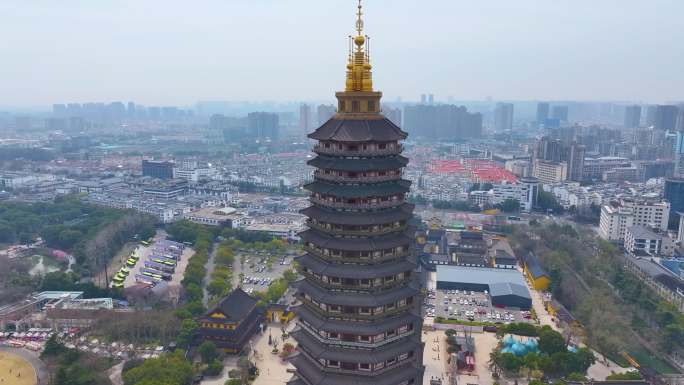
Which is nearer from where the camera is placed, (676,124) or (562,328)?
(562,328)

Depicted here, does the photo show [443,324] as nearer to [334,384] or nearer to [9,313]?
[334,384]

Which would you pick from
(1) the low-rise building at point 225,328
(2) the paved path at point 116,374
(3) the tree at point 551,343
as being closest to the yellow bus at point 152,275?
(1) the low-rise building at point 225,328

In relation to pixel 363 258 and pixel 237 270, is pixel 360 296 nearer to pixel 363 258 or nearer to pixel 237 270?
pixel 363 258

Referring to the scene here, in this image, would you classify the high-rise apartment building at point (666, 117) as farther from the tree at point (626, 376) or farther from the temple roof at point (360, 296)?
the temple roof at point (360, 296)

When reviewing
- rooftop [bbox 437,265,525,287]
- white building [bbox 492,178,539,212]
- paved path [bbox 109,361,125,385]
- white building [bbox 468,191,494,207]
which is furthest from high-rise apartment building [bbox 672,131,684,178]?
paved path [bbox 109,361,125,385]

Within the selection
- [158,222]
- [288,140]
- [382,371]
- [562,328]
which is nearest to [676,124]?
[288,140]
